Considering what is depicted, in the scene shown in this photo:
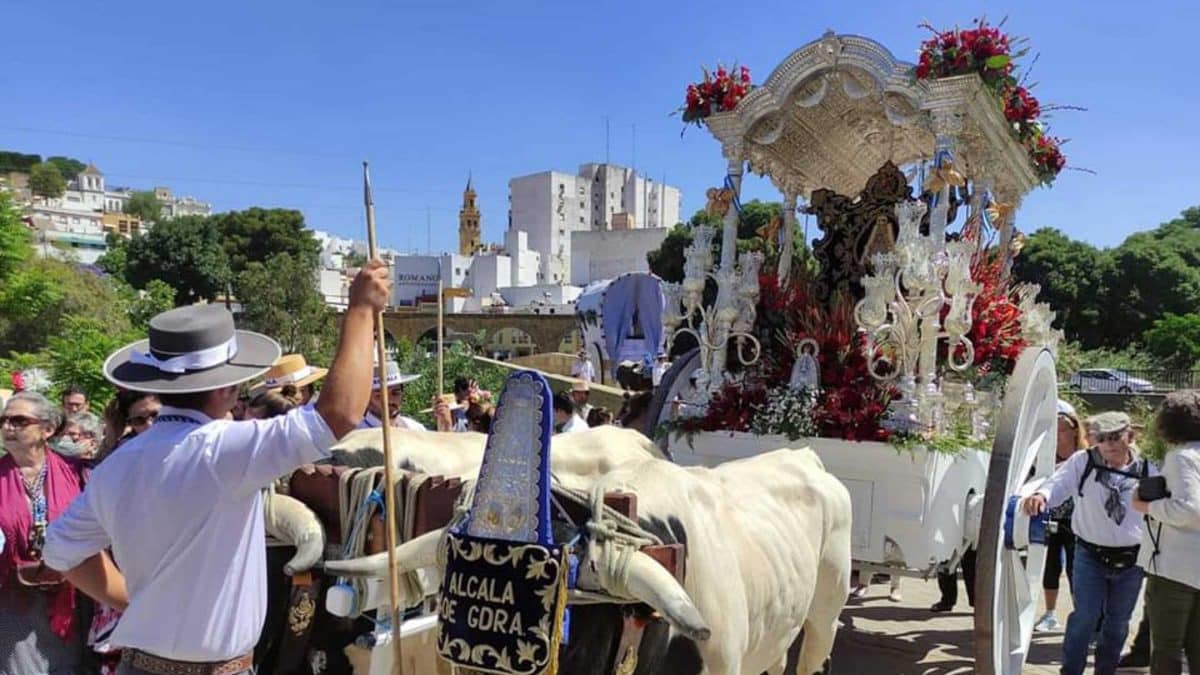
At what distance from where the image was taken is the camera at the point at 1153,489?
3984mm

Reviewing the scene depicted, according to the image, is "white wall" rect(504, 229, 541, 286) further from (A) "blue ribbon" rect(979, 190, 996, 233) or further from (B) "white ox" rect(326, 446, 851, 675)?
(B) "white ox" rect(326, 446, 851, 675)

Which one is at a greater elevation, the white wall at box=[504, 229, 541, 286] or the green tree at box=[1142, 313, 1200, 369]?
the white wall at box=[504, 229, 541, 286]

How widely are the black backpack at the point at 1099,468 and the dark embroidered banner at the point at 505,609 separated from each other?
11.7 feet

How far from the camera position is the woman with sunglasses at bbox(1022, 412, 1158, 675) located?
14.7ft

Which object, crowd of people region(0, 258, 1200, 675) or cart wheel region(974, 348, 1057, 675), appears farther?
cart wheel region(974, 348, 1057, 675)

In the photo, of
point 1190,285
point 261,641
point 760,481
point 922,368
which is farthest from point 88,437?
point 1190,285

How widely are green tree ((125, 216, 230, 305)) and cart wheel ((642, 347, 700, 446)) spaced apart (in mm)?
53941

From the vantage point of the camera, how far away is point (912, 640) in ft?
20.3

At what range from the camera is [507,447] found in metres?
2.36

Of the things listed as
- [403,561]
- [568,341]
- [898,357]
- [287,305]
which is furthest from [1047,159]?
[568,341]

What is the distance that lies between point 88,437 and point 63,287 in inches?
1006

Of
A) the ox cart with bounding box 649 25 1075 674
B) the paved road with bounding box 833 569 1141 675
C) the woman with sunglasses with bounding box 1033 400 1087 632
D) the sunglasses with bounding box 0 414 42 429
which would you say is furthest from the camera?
the woman with sunglasses with bounding box 1033 400 1087 632

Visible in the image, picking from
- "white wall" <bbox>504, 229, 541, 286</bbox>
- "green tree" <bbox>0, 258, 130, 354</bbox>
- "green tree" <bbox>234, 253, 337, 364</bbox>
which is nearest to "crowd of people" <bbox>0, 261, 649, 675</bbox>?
"green tree" <bbox>0, 258, 130, 354</bbox>

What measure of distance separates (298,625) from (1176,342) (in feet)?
115
